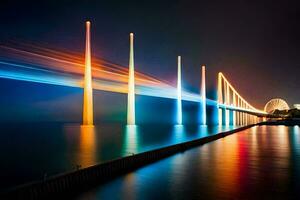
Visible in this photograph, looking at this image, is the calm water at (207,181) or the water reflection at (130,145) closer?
the calm water at (207,181)

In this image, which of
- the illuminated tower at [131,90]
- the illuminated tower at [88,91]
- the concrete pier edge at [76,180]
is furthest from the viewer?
the illuminated tower at [131,90]

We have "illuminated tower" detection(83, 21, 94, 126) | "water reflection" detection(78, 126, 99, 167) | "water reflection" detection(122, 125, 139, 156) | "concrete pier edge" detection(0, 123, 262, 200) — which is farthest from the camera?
"illuminated tower" detection(83, 21, 94, 126)

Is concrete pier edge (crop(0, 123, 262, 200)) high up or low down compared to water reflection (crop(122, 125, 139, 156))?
up

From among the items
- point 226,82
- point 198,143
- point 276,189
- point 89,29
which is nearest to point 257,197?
point 276,189

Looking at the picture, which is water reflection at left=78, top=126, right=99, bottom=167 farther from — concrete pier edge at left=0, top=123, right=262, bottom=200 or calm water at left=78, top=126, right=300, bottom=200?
calm water at left=78, top=126, right=300, bottom=200

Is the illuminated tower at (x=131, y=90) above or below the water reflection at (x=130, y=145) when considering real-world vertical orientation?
above

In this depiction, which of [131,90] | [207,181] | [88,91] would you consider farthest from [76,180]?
[131,90]

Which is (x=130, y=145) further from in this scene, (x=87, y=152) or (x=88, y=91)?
(x=88, y=91)

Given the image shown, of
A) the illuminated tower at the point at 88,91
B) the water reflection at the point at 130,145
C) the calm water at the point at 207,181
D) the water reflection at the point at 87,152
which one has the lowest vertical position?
the water reflection at the point at 130,145

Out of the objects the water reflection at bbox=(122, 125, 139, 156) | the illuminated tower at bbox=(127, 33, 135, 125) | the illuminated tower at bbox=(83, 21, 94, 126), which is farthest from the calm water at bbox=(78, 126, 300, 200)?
the illuminated tower at bbox=(127, 33, 135, 125)

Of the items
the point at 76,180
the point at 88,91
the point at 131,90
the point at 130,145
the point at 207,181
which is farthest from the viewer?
the point at 131,90

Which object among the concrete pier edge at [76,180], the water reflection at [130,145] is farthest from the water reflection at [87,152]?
the concrete pier edge at [76,180]

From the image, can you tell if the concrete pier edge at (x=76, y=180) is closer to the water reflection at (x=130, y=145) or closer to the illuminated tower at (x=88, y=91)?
the water reflection at (x=130, y=145)

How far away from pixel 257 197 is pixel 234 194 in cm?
51
